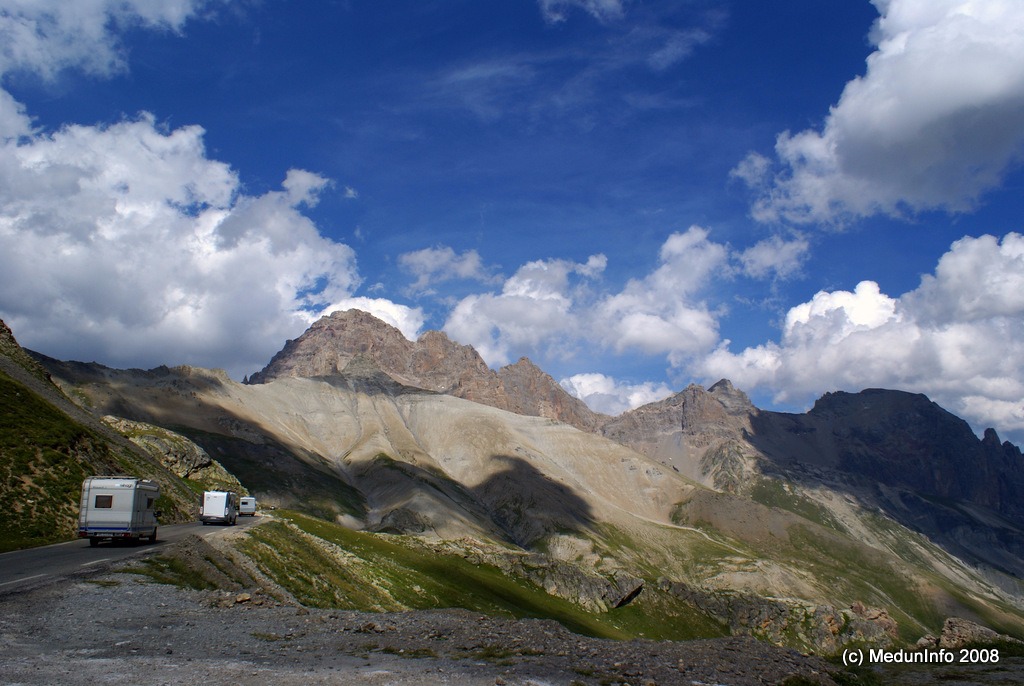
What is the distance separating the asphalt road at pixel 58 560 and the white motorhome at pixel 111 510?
36.7 inches

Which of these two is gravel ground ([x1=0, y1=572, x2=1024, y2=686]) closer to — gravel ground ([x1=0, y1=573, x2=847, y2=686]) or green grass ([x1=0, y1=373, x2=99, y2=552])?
gravel ground ([x1=0, y1=573, x2=847, y2=686])

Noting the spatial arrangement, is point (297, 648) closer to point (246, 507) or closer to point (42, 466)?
point (42, 466)

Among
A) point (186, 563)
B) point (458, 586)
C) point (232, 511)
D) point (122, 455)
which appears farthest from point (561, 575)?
point (186, 563)

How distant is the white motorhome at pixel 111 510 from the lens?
139 ft

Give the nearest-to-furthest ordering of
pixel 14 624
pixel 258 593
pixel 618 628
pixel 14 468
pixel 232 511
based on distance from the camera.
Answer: pixel 14 624, pixel 258 593, pixel 14 468, pixel 232 511, pixel 618 628

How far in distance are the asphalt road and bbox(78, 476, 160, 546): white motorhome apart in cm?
93

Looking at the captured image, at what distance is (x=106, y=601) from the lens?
26625 millimetres

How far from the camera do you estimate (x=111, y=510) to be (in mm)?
42656

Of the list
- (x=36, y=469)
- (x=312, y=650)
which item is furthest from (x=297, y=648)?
(x=36, y=469)

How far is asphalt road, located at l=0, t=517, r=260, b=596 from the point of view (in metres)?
28.4

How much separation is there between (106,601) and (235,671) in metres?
12.2

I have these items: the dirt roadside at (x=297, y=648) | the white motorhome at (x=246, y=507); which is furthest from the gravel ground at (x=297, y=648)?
the white motorhome at (x=246, y=507)

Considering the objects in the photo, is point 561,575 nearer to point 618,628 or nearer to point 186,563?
point 618,628

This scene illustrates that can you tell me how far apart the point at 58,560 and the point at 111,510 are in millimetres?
7891
